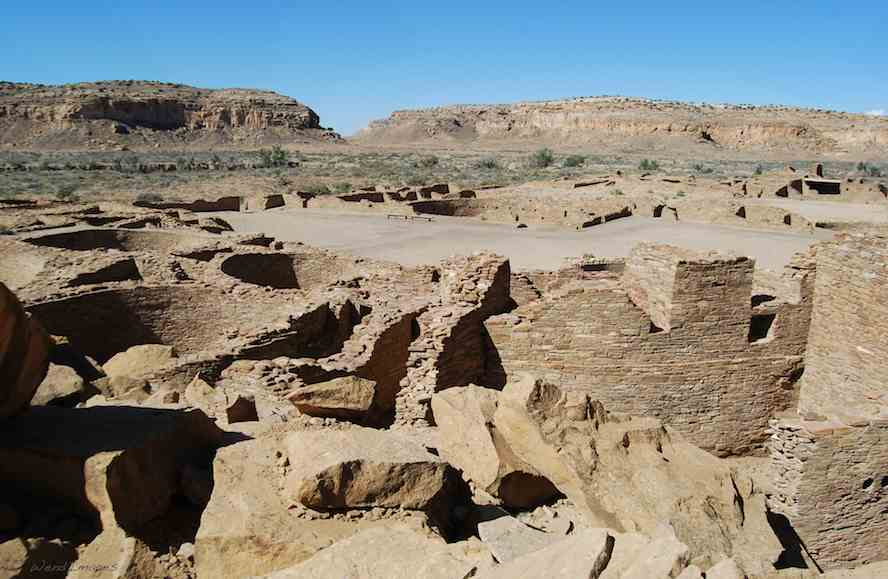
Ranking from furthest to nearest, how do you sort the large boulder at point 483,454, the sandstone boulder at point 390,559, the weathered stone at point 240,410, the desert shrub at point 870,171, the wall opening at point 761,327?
the desert shrub at point 870,171
the wall opening at point 761,327
the weathered stone at point 240,410
the large boulder at point 483,454
the sandstone boulder at point 390,559

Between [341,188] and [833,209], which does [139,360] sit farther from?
[833,209]

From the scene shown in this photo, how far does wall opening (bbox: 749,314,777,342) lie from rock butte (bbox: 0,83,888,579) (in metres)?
0.03

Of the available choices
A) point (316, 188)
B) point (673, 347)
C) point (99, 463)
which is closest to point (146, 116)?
point (316, 188)

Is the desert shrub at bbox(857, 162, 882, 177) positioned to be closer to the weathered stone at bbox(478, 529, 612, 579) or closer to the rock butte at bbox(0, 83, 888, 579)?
the rock butte at bbox(0, 83, 888, 579)

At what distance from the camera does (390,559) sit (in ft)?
12.5

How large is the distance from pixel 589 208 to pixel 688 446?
25554 mm

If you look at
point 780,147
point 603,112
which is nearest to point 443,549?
point 780,147

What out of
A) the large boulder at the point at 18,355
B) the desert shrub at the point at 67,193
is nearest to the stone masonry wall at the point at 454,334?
the large boulder at the point at 18,355

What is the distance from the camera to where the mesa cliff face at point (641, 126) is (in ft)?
292

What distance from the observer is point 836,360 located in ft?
29.4

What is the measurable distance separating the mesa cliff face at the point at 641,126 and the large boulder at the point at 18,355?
9739 centimetres

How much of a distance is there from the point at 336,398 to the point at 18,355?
261 centimetres

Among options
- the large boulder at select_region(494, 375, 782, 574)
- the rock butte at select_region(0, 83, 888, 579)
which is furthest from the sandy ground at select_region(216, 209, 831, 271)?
the large boulder at select_region(494, 375, 782, 574)

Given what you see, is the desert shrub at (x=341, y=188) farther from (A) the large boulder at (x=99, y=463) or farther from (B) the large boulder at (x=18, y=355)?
(A) the large boulder at (x=99, y=463)
